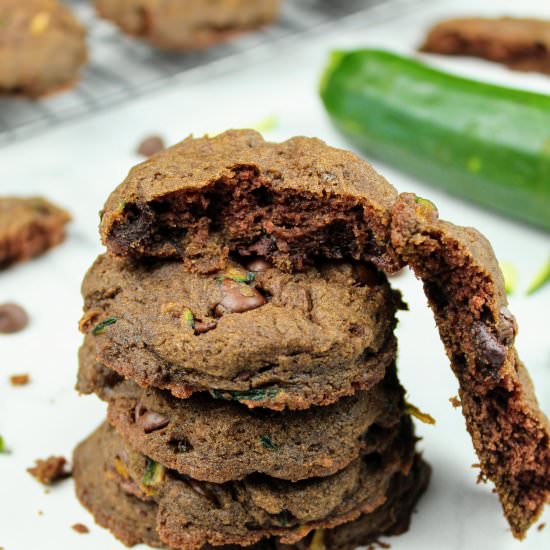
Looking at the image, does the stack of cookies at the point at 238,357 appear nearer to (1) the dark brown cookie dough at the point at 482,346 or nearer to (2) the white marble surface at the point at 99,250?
(1) the dark brown cookie dough at the point at 482,346

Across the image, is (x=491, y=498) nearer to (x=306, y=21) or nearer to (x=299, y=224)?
(x=299, y=224)

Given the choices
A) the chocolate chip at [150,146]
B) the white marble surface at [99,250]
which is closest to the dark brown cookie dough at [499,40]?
the white marble surface at [99,250]

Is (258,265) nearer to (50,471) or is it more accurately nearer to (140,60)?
(50,471)

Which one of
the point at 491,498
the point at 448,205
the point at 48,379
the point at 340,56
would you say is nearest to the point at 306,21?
the point at 340,56

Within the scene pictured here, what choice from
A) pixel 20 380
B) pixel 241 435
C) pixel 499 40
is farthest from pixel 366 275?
pixel 499 40

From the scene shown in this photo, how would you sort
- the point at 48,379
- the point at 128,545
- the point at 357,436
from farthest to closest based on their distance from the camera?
the point at 48,379 < the point at 128,545 < the point at 357,436

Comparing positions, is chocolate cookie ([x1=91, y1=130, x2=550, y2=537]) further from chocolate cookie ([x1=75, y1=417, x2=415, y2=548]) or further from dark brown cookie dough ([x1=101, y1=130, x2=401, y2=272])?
chocolate cookie ([x1=75, y1=417, x2=415, y2=548])
